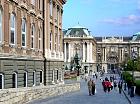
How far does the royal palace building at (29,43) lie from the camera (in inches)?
1099

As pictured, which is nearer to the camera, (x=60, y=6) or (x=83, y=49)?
(x=60, y=6)

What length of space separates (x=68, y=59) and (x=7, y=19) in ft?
496

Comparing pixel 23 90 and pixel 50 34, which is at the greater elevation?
pixel 50 34

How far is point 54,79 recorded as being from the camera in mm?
45750

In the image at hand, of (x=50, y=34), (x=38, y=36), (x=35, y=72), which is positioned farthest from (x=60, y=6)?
(x=35, y=72)

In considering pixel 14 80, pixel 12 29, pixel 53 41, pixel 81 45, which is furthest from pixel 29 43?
pixel 81 45

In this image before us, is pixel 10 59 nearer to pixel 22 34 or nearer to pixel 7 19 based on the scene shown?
pixel 7 19

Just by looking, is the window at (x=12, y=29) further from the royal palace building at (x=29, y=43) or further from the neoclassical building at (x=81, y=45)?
the neoclassical building at (x=81, y=45)

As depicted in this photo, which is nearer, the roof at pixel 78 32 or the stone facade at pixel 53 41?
the stone facade at pixel 53 41

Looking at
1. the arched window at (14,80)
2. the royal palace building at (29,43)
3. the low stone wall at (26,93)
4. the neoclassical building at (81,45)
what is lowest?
the low stone wall at (26,93)

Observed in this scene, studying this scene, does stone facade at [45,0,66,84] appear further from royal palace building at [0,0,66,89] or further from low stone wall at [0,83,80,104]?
low stone wall at [0,83,80,104]

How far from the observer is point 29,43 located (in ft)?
115

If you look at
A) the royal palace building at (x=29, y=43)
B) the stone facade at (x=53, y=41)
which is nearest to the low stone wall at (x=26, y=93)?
the royal palace building at (x=29, y=43)

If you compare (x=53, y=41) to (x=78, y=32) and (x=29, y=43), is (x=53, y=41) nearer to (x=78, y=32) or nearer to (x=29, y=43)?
(x=29, y=43)
